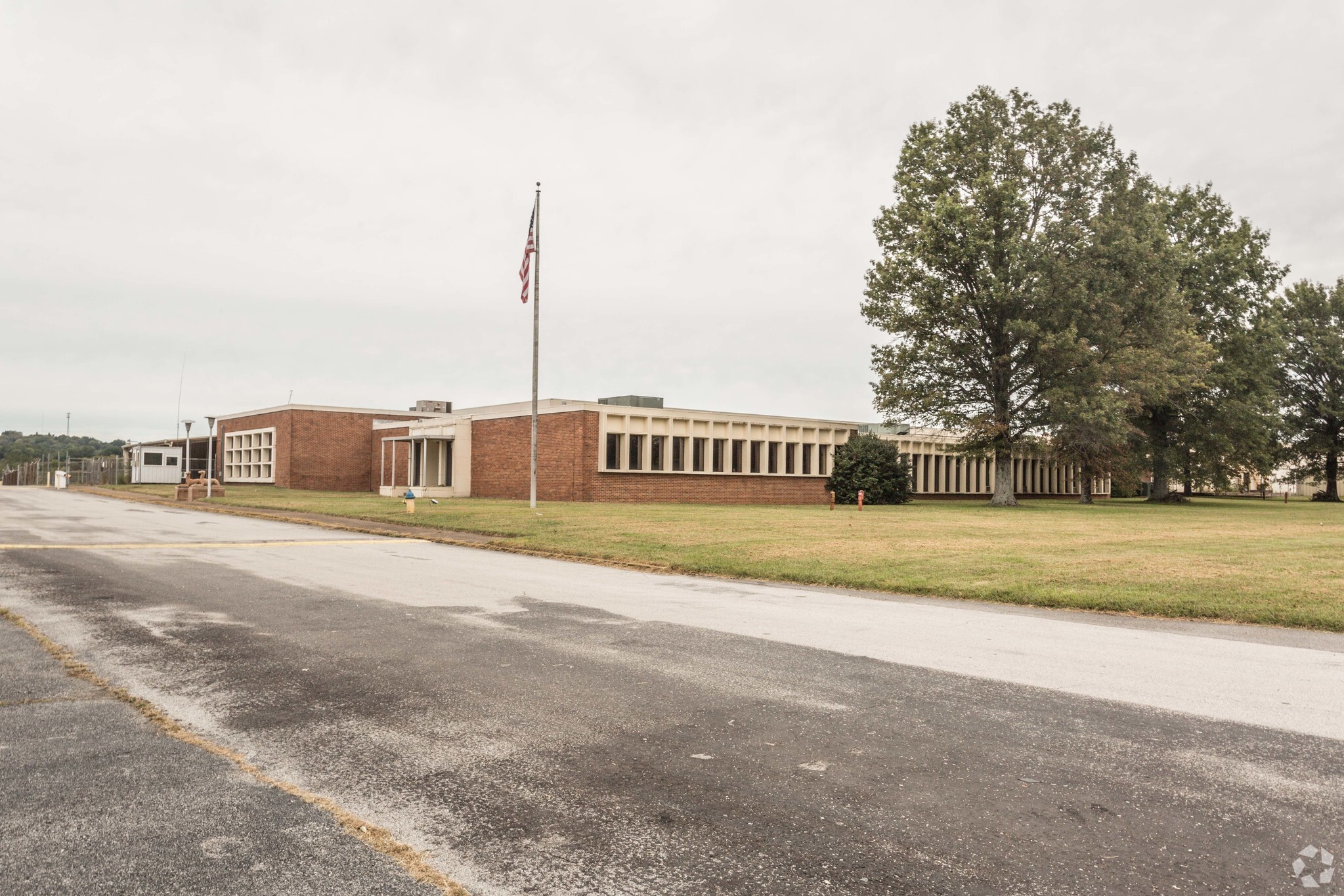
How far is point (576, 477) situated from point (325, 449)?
2577 cm

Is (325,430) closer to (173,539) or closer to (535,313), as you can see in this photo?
(535,313)

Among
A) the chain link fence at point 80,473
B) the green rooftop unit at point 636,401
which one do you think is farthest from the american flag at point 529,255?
the chain link fence at point 80,473

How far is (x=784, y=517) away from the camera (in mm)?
29500

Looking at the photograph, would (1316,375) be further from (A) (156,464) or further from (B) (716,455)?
(A) (156,464)

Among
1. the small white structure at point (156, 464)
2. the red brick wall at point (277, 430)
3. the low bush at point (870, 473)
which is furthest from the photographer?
the small white structure at point (156, 464)

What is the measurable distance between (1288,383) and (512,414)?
183 feet

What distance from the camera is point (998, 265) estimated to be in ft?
135

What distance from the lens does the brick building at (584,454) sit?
42750 millimetres

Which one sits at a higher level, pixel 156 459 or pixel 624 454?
pixel 624 454

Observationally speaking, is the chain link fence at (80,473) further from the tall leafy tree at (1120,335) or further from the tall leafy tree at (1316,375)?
the tall leafy tree at (1316,375)

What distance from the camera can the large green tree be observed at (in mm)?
39594

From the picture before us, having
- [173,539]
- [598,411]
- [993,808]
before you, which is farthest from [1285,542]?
[598,411]

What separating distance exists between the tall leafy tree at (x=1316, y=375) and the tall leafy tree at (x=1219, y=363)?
10671 mm

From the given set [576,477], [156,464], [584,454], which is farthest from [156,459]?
[584,454]
